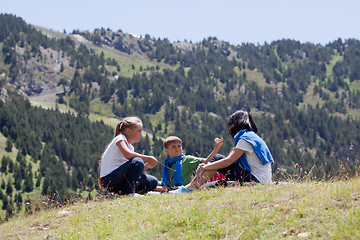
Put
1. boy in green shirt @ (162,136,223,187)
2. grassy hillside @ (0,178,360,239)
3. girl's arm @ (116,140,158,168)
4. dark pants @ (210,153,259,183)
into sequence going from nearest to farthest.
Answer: grassy hillside @ (0,178,360,239) → dark pants @ (210,153,259,183) → girl's arm @ (116,140,158,168) → boy in green shirt @ (162,136,223,187)

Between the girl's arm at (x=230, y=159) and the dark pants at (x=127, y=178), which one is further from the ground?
the girl's arm at (x=230, y=159)

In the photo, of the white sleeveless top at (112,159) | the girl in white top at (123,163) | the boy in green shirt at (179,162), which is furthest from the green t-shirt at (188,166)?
the white sleeveless top at (112,159)

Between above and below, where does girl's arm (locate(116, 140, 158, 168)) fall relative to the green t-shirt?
above

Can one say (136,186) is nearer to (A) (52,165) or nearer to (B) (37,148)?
(A) (52,165)

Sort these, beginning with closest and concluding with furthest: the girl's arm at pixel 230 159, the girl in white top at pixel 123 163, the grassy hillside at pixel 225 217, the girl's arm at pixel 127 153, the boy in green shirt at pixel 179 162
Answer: the grassy hillside at pixel 225 217 < the girl's arm at pixel 230 159 < the girl's arm at pixel 127 153 < the girl in white top at pixel 123 163 < the boy in green shirt at pixel 179 162

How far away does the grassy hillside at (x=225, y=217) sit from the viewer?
18.3 ft

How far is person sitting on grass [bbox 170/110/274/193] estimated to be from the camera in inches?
342

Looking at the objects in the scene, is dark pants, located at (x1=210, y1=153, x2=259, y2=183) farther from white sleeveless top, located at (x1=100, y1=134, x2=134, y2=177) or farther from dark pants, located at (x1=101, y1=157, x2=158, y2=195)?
white sleeveless top, located at (x1=100, y1=134, x2=134, y2=177)

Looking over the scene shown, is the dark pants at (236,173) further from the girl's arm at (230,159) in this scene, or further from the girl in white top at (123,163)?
the girl in white top at (123,163)

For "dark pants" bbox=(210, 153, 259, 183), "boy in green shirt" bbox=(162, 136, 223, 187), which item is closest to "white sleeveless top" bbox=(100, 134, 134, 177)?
"boy in green shirt" bbox=(162, 136, 223, 187)

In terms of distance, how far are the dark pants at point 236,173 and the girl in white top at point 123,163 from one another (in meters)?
1.70

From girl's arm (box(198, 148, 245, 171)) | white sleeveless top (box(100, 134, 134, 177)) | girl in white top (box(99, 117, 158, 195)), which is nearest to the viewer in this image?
girl's arm (box(198, 148, 245, 171))

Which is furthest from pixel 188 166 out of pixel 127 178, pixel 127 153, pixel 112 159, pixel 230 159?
pixel 230 159

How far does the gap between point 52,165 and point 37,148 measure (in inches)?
815
